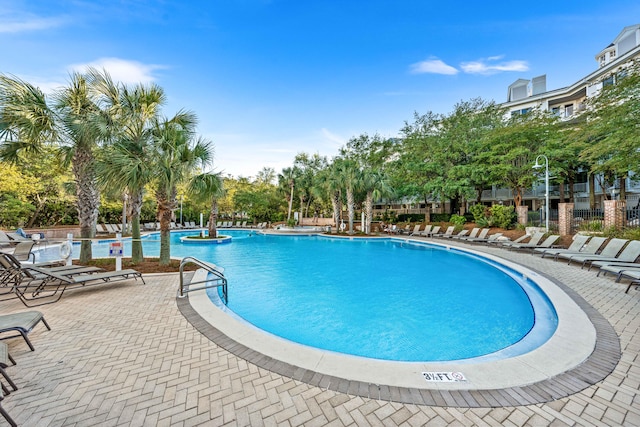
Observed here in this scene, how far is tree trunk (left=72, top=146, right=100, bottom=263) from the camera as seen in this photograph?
807cm

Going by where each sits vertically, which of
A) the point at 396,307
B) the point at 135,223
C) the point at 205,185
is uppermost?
the point at 205,185

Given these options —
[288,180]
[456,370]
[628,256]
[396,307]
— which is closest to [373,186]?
[628,256]

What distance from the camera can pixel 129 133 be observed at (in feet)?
26.8

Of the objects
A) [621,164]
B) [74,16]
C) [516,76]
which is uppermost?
[516,76]

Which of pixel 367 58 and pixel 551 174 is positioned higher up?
pixel 367 58

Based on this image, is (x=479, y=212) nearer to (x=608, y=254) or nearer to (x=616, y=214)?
(x=616, y=214)

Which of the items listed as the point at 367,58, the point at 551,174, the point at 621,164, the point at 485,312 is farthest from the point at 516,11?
the point at 485,312

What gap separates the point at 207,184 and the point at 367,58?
1294cm

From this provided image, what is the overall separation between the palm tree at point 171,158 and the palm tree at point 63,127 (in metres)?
1.73

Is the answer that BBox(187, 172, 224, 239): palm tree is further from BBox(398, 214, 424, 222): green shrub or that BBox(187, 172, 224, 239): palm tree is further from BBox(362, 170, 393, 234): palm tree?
BBox(398, 214, 424, 222): green shrub

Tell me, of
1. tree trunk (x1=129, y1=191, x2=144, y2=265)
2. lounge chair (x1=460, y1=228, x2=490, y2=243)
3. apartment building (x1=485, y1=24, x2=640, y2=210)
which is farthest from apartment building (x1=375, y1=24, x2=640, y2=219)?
tree trunk (x1=129, y1=191, x2=144, y2=265)

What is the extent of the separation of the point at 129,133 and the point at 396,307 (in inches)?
376

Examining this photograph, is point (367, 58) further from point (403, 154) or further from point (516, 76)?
point (516, 76)

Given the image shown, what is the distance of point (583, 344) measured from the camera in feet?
11.0
